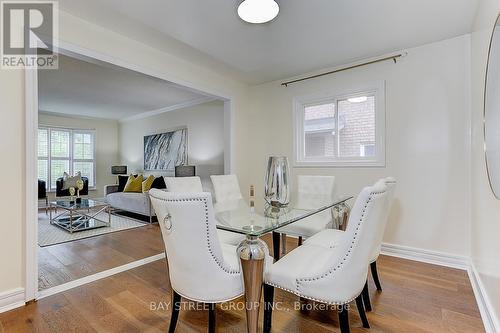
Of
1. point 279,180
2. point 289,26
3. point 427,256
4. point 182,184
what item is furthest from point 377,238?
point 289,26

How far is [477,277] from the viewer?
213cm

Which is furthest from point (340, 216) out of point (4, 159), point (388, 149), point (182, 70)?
point (4, 159)

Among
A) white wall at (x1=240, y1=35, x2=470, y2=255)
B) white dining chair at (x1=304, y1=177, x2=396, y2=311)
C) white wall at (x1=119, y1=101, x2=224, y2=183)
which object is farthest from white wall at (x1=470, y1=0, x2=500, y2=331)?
white wall at (x1=119, y1=101, x2=224, y2=183)

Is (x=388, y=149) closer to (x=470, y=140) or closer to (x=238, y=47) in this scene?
(x=470, y=140)

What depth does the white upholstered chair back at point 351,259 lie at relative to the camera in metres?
1.20

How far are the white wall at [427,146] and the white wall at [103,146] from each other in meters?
6.99

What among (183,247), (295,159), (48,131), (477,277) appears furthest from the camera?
(48,131)

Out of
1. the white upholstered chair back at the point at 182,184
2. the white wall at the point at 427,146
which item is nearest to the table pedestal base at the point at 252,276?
the white upholstered chair back at the point at 182,184

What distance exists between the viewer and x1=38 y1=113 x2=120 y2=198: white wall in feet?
24.0

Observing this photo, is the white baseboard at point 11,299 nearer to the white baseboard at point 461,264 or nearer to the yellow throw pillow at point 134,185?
the white baseboard at point 461,264

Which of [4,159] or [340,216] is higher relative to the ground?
[4,159]

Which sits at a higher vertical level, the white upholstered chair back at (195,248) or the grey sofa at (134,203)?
the white upholstered chair back at (195,248)

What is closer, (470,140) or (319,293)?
(319,293)

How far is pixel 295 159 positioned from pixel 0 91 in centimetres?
317
